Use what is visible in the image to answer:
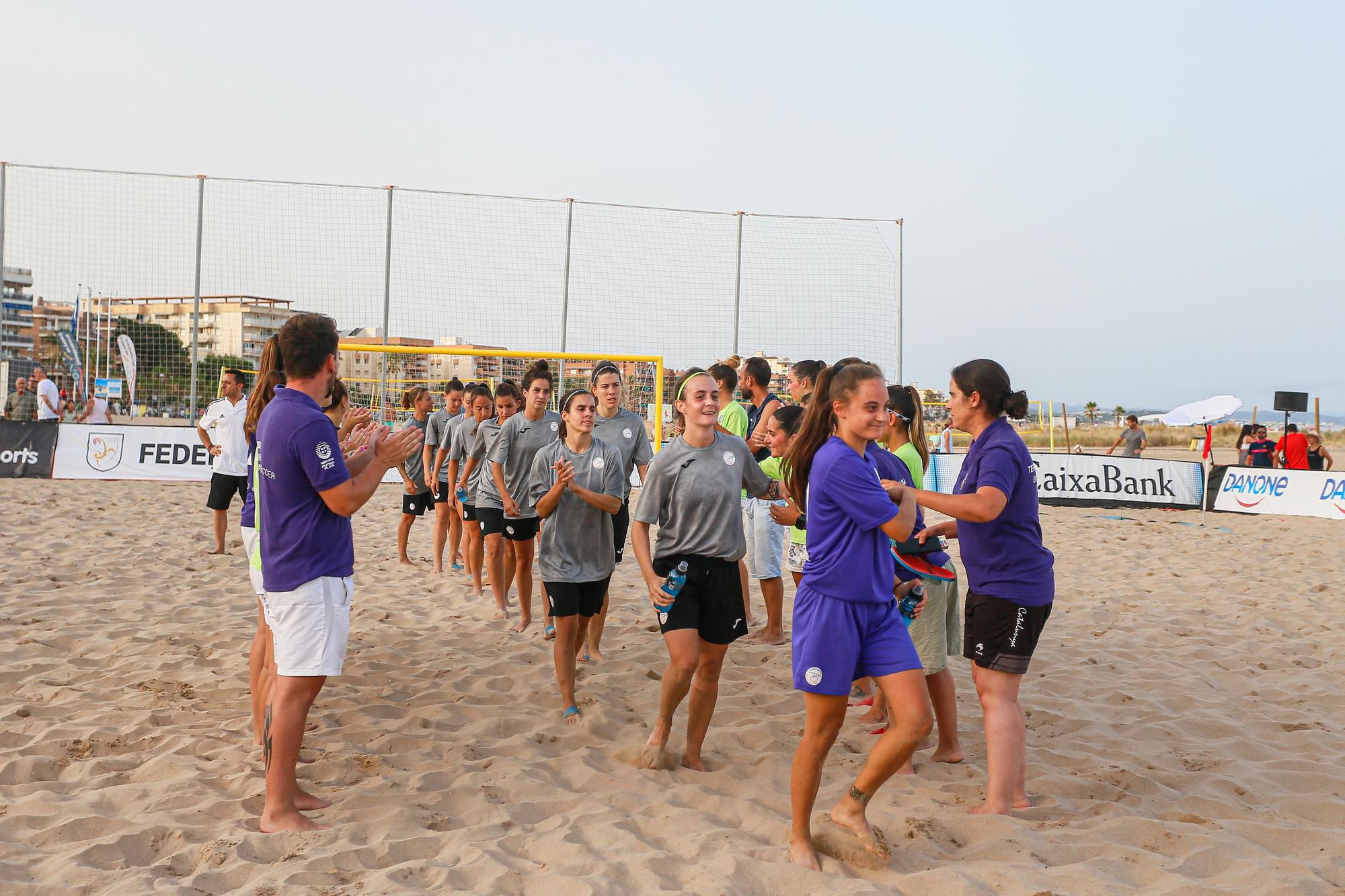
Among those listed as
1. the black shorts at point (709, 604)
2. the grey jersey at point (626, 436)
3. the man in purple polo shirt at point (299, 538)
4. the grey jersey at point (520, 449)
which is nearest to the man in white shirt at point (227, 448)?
the grey jersey at point (520, 449)

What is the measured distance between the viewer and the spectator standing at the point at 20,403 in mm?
13727

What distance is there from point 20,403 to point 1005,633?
15.0 meters

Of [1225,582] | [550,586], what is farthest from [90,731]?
[1225,582]

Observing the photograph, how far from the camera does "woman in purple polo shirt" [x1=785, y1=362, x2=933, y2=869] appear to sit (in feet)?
9.35

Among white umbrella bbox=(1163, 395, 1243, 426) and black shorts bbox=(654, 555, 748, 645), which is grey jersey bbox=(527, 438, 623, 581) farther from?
white umbrella bbox=(1163, 395, 1243, 426)

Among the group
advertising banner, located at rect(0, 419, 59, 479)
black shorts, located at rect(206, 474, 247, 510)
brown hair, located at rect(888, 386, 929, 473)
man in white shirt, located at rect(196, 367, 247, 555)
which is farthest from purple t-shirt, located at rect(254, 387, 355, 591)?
advertising banner, located at rect(0, 419, 59, 479)

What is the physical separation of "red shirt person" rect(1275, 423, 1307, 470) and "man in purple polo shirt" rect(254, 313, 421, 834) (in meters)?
15.2

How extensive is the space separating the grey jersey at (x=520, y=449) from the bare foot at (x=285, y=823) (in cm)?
288

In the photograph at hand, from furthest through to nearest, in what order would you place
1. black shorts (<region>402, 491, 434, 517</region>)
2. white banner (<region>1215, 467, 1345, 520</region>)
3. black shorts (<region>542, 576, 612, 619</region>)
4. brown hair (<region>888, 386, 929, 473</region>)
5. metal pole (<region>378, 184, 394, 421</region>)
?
white banner (<region>1215, 467, 1345, 520</region>)
metal pole (<region>378, 184, 394, 421</region>)
black shorts (<region>402, 491, 434, 517</region>)
black shorts (<region>542, 576, 612, 619</region>)
brown hair (<region>888, 386, 929, 473</region>)

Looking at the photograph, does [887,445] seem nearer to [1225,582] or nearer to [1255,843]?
[1255,843]

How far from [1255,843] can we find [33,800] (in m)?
4.14

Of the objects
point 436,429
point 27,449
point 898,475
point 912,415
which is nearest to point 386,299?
point 436,429

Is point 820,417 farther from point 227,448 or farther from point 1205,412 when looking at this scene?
point 1205,412

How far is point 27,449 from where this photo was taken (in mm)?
12914
